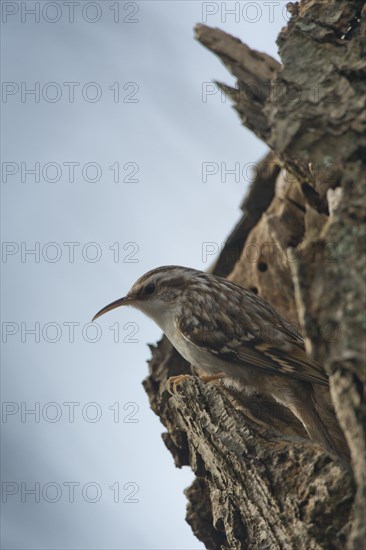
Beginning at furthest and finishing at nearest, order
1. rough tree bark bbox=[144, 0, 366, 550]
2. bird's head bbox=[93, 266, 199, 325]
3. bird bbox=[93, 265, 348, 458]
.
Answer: bird's head bbox=[93, 266, 199, 325] < bird bbox=[93, 265, 348, 458] < rough tree bark bbox=[144, 0, 366, 550]

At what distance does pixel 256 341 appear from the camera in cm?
313

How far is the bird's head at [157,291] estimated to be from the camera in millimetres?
3461

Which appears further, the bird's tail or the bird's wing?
the bird's wing

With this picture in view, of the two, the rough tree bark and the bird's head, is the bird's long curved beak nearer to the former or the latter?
the bird's head

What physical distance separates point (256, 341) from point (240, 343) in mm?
66

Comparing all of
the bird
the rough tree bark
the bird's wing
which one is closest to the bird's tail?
the bird

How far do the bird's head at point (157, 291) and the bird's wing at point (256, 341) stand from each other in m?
0.20

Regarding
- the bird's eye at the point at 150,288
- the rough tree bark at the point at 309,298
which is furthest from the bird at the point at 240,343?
the rough tree bark at the point at 309,298

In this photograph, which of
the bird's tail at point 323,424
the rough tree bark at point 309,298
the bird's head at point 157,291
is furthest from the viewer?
the bird's head at point 157,291

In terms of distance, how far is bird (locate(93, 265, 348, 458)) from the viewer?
297 centimetres

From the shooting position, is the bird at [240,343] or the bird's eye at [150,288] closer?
the bird at [240,343]

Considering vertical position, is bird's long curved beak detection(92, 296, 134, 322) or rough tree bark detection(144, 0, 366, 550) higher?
bird's long curved beak detection(92, 296, 134, 322)

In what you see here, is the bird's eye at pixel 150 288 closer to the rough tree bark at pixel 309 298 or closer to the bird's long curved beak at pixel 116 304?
the bird's long curved beak at pixel 116 304

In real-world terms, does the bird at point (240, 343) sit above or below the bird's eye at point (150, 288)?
below
